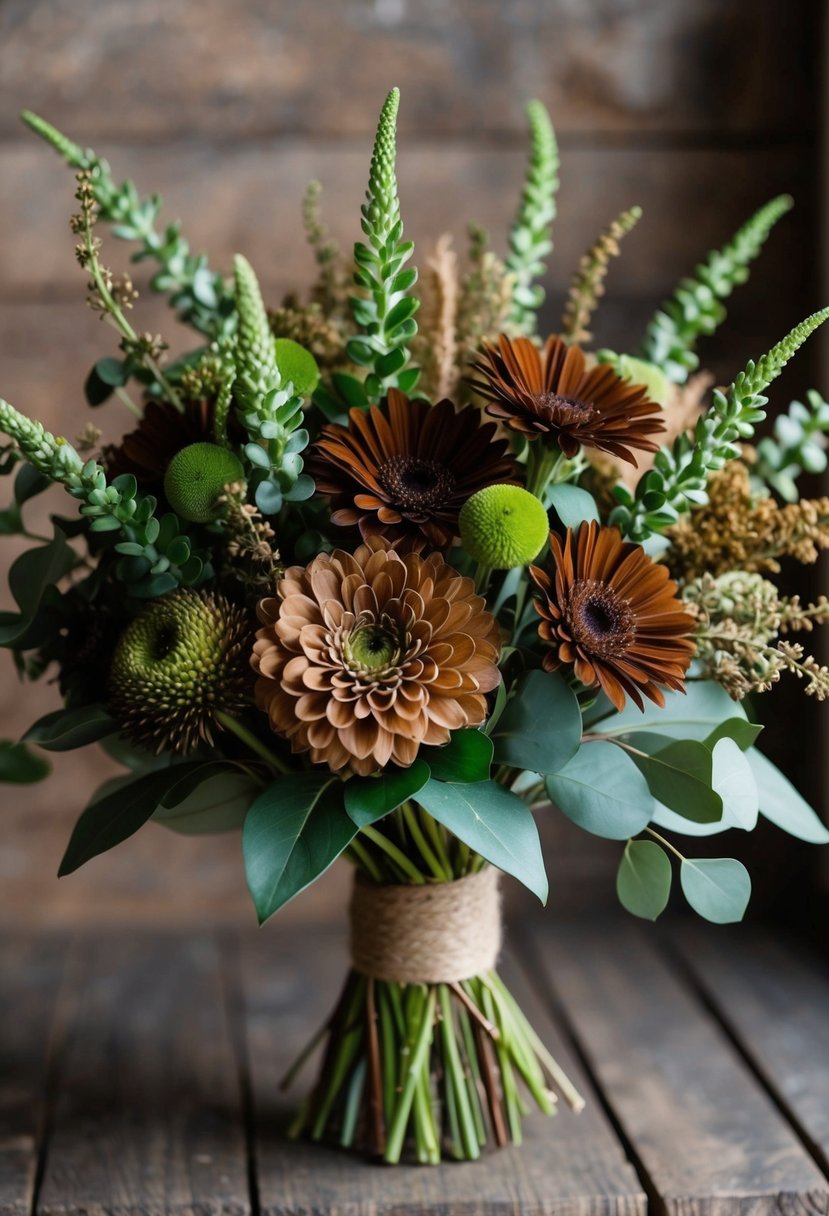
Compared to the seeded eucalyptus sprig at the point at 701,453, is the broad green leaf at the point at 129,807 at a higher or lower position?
lower

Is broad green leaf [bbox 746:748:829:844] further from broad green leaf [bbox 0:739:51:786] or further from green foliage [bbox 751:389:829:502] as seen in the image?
broad green leaf [bbox 0:739:51:786]

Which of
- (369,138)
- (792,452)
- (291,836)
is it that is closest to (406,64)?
(369,138)

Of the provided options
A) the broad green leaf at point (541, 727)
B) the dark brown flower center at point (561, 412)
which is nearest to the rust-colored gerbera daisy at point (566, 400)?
the dark brown flower center at point (561, 412)

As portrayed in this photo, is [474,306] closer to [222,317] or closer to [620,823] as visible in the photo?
[222,317]

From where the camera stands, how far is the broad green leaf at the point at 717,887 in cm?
66

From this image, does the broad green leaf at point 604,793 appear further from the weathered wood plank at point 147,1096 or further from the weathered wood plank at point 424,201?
the weathered wood plank at point 424,201

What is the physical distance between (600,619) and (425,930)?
0.24m

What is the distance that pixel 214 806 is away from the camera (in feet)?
2.47

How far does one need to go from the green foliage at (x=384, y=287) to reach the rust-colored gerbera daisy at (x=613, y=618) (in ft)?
0.45

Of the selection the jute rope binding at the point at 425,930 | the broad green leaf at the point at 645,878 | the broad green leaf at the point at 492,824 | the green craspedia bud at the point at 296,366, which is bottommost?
the jute rope binding at the point at 425,930

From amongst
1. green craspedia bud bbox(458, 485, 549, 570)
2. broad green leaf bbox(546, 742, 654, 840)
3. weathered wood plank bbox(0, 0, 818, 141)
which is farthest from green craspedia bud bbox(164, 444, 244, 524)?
weathered wood plank bbox(0, 0, 818, 141)

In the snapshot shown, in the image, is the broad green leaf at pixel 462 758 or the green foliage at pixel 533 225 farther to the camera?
the green foliage at pixel 533 225

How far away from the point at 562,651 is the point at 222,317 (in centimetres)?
33

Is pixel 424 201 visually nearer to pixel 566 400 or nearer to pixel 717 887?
pixel 566 400
